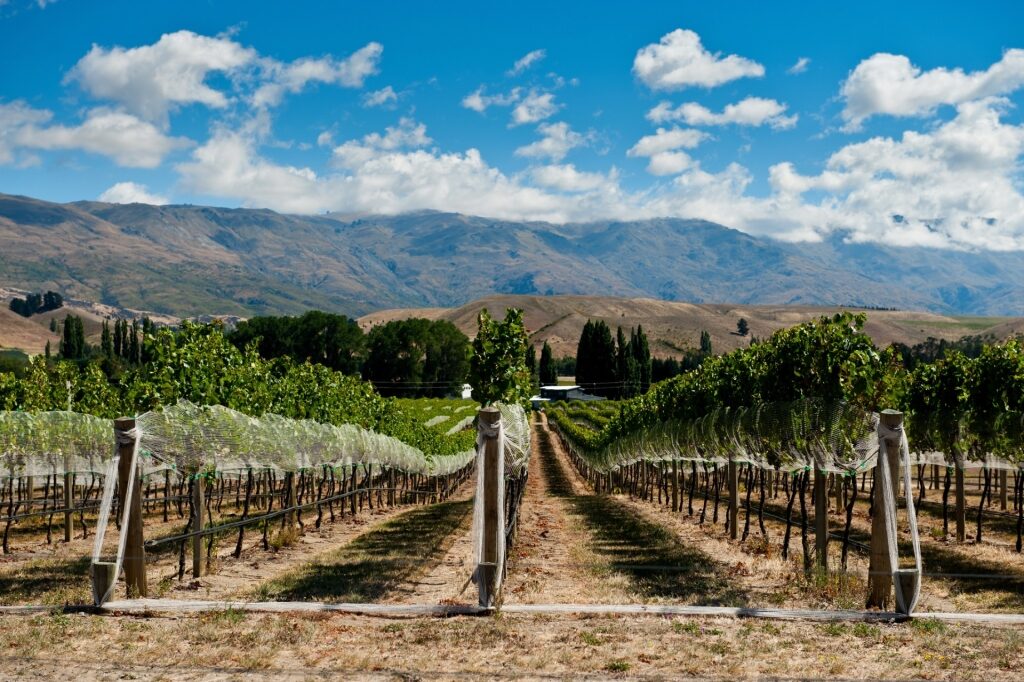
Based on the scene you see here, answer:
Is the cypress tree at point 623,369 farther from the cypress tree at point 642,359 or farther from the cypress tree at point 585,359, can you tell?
the cypress tree at point 585,359

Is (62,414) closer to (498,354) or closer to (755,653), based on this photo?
(498,354)

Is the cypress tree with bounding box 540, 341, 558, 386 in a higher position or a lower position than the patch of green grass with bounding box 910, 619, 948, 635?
higher

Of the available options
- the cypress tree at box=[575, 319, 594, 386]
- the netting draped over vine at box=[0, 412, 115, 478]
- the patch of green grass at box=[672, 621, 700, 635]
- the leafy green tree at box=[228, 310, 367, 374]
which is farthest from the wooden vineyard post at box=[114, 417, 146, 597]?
the cypress tree at box=[575, 319, 594, 386]

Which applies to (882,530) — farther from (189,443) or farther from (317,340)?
(317,340)

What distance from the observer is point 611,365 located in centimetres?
15075

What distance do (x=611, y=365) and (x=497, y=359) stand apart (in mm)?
131046

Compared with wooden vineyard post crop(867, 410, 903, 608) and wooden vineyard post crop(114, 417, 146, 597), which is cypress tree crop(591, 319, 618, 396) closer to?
wooden vineyard post crop(867, 410, 903, 608)

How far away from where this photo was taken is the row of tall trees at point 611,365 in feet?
483

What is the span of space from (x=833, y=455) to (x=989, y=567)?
541 cm

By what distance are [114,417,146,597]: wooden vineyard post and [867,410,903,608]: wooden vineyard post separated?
30.4 ft

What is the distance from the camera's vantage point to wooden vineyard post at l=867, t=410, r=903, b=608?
9.74 meters

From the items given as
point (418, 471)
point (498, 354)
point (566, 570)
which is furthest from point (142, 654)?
point (418, 471)

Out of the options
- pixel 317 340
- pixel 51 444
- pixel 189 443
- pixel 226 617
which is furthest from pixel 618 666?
pixel 317 340

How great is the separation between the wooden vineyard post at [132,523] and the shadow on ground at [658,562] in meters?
6.61
